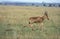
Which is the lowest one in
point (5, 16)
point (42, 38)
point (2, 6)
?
point (42, 38)

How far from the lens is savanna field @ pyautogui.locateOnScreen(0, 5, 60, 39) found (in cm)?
169

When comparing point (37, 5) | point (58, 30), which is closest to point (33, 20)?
point (37, 5)

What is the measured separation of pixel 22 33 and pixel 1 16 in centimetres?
31

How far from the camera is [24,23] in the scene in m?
1.72

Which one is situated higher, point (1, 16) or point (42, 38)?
point (1, 16)

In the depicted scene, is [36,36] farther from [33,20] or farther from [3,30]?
[3,30]

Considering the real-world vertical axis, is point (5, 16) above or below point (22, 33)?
above

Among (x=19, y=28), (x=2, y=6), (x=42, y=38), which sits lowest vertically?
(x=42, y=38)

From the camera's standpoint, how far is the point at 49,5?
1.75 meters

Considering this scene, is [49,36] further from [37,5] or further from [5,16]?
[5,16]

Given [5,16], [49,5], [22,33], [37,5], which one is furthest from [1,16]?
[49,5]

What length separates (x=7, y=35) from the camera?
5.54 feet

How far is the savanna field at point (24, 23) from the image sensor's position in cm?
169

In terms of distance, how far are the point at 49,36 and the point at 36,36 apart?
0.14m
